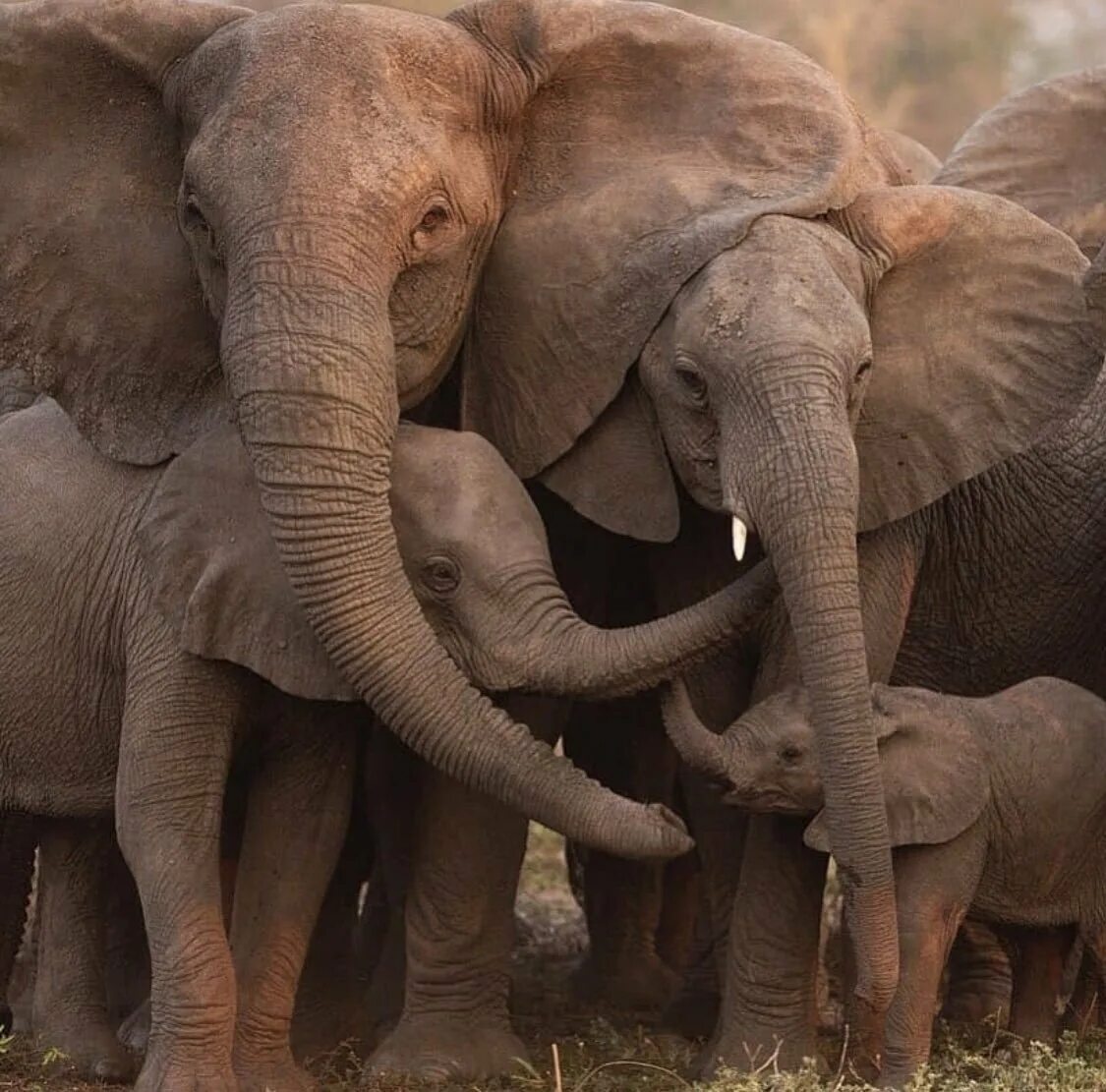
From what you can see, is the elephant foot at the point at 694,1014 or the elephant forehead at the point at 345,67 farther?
the elephant foot at the point at 694,1014

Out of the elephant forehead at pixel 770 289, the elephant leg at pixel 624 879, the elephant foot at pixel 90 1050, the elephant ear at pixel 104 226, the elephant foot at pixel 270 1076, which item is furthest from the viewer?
the elephant leg at pixel 624 879

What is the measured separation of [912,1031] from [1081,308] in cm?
170

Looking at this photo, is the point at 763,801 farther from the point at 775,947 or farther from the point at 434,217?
the point at 434,217

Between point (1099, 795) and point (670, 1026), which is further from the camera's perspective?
point (670, 1026)

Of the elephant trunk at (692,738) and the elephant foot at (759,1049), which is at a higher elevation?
the elephant trunk at (692,738)

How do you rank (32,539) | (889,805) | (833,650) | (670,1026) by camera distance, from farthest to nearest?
(670,1026)
(32,539)
(889,805)
(833,650)

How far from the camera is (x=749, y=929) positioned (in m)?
6.45

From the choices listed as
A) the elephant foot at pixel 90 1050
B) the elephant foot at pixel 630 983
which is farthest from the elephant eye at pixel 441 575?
the elephant foot at pixel 630 983

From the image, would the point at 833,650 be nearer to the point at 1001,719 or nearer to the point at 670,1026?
the point at 1001,719

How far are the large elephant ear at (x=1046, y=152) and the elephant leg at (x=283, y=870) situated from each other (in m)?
2.93

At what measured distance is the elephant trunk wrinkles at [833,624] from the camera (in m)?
5.65

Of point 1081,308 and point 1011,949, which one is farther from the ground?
point 1081,308

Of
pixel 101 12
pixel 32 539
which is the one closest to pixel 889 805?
pixel 32 539

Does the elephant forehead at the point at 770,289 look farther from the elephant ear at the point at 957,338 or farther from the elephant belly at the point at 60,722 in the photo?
the elephant belly at the point at 60,722
